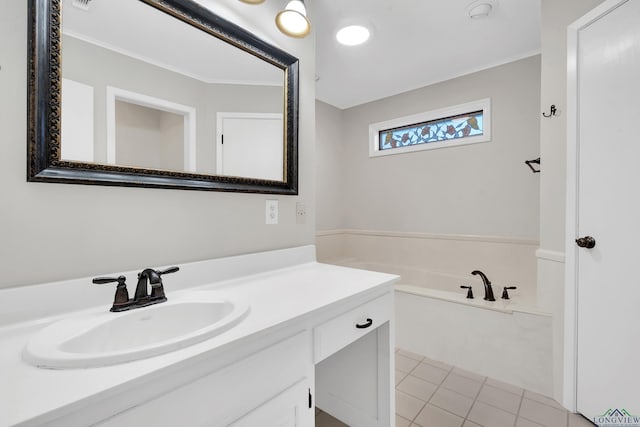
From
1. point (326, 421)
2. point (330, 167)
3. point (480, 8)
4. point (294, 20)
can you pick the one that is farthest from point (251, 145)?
point (330, 167)

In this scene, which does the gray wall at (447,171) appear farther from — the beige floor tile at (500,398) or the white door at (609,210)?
the beige floor tile at (500,398)

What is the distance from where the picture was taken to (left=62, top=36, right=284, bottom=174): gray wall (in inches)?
36.1

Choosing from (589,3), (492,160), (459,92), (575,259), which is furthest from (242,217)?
(459,92)

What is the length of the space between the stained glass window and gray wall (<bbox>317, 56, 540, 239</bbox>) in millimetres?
142

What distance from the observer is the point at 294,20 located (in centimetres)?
144

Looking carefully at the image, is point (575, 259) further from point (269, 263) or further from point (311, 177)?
point (269, 263)

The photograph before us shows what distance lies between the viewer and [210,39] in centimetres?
124

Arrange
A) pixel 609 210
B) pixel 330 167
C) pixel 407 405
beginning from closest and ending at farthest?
pixel 609 210
pixel 407 405
pixel 330 167

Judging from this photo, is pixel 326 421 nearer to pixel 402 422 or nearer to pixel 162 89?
pixel 402 422

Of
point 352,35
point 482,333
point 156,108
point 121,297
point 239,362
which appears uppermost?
point 352,35

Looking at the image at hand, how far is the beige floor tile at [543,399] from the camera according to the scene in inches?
63.8

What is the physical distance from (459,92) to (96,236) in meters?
3.14

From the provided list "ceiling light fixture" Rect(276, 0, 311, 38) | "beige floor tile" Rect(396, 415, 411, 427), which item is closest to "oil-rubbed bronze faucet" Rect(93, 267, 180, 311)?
"ceiling light fixture" Rect(276, 0, 311, 38)

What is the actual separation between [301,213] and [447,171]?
6.38ft
